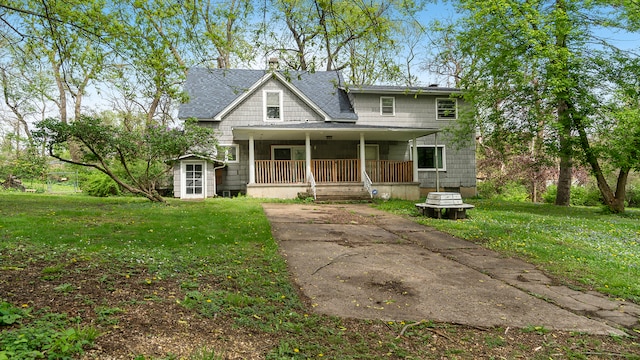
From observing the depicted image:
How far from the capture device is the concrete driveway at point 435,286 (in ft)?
11.7

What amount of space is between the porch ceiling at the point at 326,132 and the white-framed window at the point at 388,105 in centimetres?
175

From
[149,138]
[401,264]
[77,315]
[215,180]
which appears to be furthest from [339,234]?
[215,180]

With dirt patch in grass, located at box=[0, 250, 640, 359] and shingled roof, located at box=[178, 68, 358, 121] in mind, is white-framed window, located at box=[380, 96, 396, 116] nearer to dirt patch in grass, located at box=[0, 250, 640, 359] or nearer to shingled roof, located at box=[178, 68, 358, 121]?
shingled roof, located at box=[178, 68, 358, 121]

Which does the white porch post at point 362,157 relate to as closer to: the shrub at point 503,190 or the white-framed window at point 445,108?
the white-framed window at point 445,108

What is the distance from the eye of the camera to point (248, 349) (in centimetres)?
270

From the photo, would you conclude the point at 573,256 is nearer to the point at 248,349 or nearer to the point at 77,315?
the point at 248,349

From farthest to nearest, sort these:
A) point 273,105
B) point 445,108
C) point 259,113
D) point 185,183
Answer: point 445,108, point 273,105, point 259,113, point 185,183

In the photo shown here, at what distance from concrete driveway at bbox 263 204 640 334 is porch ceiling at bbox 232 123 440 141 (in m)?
8.99

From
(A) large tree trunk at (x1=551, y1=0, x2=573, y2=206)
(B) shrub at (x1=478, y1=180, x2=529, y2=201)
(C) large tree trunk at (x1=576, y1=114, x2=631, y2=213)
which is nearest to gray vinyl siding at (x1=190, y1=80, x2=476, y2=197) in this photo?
(B) shrub at (x1=478, y1=180, x2=529, y2=201)

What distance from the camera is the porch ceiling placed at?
52.2ft

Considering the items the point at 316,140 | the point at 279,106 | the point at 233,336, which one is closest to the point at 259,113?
the point at 279,106

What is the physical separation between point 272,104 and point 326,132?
3740mm

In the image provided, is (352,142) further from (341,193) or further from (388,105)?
(341,193)

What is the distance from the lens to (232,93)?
19328 mm
